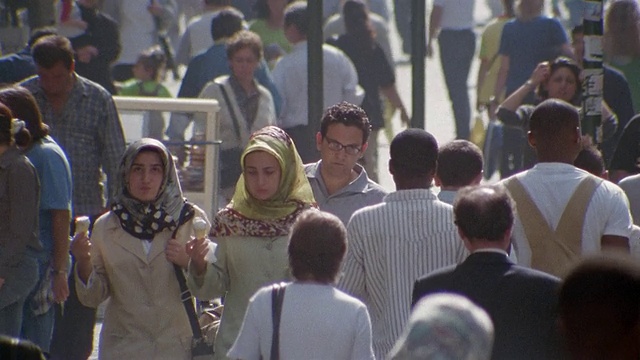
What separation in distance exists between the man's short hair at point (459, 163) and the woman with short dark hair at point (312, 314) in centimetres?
137

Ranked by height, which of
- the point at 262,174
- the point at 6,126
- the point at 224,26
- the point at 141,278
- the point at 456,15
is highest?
the point at 456,15

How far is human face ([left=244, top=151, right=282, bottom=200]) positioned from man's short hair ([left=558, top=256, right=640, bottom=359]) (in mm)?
2858

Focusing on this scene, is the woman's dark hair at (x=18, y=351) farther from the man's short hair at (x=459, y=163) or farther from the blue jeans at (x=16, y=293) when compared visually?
the blue jeans at (x=16, y=293)

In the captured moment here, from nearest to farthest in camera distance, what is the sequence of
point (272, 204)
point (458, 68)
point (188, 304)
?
point (272, 204) → point (188, 304) → point (458, 68)

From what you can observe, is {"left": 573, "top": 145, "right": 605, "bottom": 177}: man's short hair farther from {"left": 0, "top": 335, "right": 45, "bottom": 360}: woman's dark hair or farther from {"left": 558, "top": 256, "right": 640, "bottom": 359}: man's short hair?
{"left": 0, "top": 335, "right": 45, "bottom": 360}: woman's dark hair

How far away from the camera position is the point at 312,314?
15.4ft

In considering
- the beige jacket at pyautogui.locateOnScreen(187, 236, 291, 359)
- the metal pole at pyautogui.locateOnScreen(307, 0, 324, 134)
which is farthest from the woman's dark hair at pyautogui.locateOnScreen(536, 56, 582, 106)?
the beige jacket at pyautogui.locateOnScreen(187, 236, 291, 359)

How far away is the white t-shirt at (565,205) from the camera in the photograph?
18.8 ft

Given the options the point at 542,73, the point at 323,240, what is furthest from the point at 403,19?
the point at 323,240

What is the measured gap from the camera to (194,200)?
31.5 ft

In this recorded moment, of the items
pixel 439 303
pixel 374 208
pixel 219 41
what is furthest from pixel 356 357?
pixel 219 41

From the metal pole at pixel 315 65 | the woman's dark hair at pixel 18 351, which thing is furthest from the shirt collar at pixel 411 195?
the metal pole at pixel 315 65

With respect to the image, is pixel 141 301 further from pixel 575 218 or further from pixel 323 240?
pixel 575 218

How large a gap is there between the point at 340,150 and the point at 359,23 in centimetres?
669
